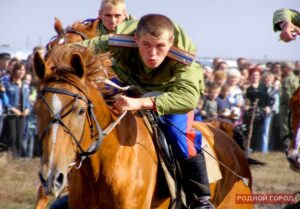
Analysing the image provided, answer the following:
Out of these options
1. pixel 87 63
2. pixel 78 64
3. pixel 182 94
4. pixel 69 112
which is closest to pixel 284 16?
pixel 182 94

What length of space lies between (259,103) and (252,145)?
117 centimetres

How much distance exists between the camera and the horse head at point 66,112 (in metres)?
4.27

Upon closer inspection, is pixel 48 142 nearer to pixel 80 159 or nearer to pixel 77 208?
pixel 80 159

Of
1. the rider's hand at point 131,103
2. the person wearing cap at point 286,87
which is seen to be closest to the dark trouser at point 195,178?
the rider's hand at point 131,103

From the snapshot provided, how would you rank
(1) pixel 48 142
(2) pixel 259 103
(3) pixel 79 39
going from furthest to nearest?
(2) pixel 259 103 → (3) pixel 79 39 → (1) pixel 48 142

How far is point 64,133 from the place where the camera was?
434 centimetres

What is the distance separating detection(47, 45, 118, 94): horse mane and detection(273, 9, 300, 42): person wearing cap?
139 cm

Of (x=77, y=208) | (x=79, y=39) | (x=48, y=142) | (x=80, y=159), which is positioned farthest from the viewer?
(x=79, y=39)

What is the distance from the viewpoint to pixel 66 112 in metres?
4.39

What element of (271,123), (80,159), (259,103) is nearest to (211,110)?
(259,103)

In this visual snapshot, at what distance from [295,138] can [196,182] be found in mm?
1185

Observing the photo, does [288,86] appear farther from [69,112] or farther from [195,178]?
[69,112]

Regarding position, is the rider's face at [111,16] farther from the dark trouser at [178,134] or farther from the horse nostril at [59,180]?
the horse nostril at [59,180]

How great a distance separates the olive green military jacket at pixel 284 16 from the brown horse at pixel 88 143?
142 centimetres
